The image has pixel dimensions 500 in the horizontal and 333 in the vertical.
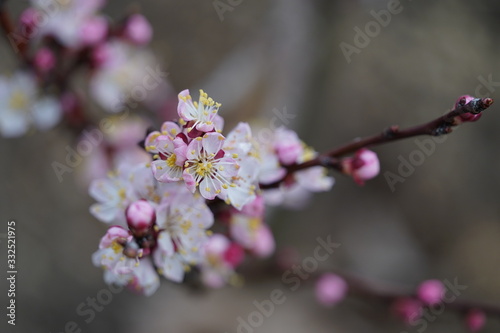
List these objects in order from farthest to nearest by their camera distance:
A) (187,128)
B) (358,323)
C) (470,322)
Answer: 1. (358,323)
2. (470,322)
3. (187,128)

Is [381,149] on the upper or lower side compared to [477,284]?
upper

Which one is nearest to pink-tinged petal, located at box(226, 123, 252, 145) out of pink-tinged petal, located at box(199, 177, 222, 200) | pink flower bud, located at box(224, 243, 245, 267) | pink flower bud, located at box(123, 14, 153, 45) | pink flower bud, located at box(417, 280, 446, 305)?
pink-tinged petal, located at box(199, 177, 222, 200)

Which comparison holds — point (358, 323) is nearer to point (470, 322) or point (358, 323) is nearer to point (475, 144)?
point (470, 322)

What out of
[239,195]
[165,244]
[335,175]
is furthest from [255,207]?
[335,175]

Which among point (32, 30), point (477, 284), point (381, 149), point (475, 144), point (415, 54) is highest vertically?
point (32, 30)

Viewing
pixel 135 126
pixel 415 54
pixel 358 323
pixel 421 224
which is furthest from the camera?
pixel 415 54

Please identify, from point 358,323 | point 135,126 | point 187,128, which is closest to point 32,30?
point 135,126

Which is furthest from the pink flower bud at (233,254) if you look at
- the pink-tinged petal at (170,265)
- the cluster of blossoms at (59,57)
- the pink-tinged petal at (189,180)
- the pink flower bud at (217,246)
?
the cluster of blossoms at (59,57)
